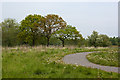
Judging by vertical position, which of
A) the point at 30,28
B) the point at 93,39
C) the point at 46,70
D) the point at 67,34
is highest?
the point at 30,28

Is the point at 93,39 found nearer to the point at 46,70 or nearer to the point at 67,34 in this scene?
the point at 67,34

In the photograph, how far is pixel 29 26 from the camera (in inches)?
1299

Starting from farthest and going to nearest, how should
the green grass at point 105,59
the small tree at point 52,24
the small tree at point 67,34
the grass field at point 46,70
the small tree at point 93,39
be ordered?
the small tree at point 93,39 < the small tree at point 52,24 < the small tree at point 67,34 < the green grass at point 105,59 < the grass field at point 46,70

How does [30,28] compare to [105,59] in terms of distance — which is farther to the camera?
[30,28]

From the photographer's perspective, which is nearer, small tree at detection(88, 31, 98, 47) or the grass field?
the grass field

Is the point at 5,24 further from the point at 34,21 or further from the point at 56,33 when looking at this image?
the point at 56,33

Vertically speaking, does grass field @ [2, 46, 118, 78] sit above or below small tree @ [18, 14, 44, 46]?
below

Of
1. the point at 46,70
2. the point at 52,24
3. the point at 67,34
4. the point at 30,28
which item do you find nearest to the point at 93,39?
the point at 67,34

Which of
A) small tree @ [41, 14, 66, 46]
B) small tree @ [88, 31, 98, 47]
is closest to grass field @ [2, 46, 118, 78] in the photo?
small tree @ [41, 14, 66, 46]

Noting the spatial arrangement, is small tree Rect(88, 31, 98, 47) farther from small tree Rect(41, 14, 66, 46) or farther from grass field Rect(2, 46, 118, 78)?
grass field Rect(2, 46, 118, 78)

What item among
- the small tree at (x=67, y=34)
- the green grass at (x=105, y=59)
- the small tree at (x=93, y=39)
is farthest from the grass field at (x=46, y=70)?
the small tree at (x=93, y=39)

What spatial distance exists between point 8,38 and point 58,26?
571 inches

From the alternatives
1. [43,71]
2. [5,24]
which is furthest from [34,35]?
[43,71]

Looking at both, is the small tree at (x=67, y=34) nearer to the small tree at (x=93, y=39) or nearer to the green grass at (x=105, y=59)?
the small tree at (x=93, y=39)
